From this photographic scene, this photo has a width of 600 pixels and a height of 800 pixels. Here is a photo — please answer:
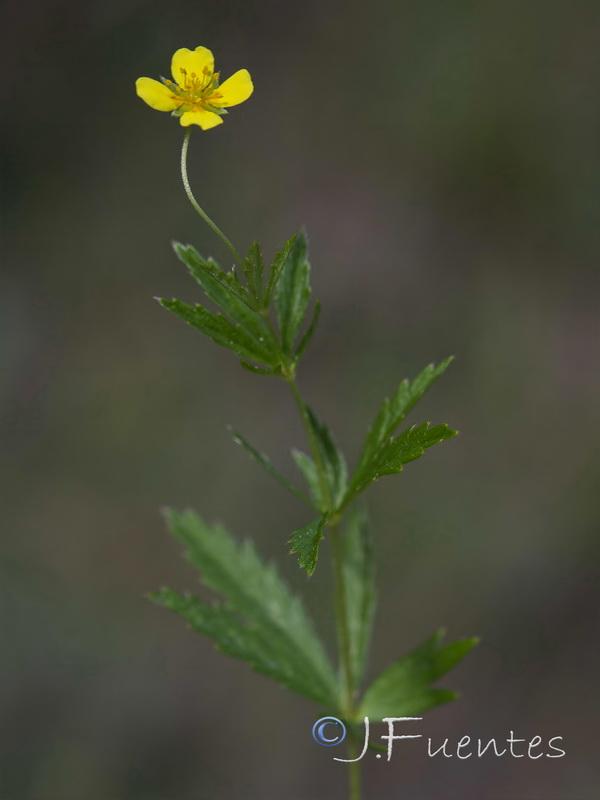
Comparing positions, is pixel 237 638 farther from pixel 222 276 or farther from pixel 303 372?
pixel 303 372

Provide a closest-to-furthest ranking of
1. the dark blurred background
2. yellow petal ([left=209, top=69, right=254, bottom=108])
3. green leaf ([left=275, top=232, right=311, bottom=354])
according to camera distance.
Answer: yellow petal ([left=209, top=69, right=254, bottom=108])
green leaf ([left=275, top=232, right=311, bottom=354])
the dark blurred background

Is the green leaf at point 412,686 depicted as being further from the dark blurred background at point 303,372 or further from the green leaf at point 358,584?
the dark blurred background at point 303,372

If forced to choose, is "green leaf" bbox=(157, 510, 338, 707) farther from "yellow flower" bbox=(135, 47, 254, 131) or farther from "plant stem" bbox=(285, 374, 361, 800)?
"yellow flower" bbox=(135, 47, 254, 131)

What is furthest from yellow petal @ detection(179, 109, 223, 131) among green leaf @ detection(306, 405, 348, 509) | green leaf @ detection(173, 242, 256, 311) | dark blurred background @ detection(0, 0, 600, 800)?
dark blurred background @ detection(0, 0, 600, 800)

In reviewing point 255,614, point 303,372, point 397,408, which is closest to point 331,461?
point 397,408

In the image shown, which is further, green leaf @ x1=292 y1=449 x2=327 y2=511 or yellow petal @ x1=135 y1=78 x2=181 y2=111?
green leaf @ x1=292 y1=449 x2=327 y2=511

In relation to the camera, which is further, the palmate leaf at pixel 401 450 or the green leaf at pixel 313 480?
the green leaf at pixel 313 480

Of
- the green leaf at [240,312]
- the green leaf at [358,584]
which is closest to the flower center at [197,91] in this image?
the green leaf at [240,312]
